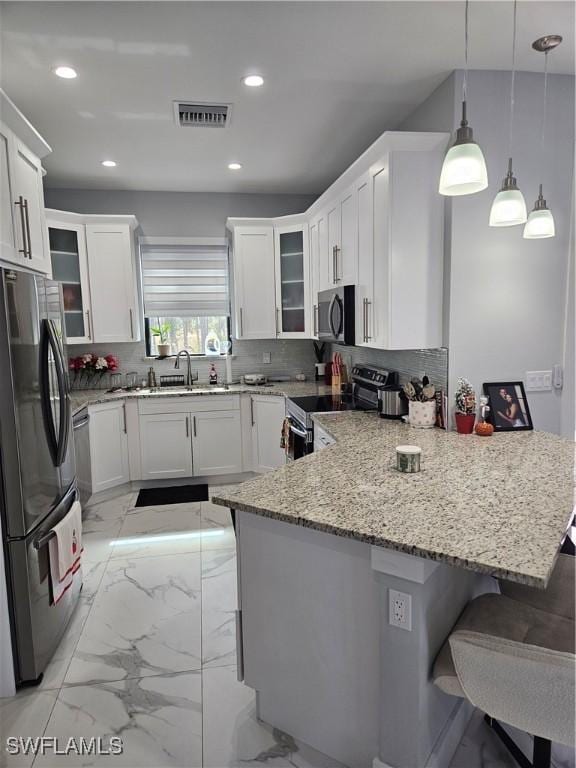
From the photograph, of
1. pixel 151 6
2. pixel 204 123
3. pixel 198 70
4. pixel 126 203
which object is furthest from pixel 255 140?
pixel 126 203

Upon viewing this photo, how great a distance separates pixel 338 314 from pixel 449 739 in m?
2.47

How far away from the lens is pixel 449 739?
1576 millimetres

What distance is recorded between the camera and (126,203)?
15.5ft

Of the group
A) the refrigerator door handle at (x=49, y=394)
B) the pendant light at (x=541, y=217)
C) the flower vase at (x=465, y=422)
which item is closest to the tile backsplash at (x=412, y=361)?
the flower vase at (x=465, y=422)

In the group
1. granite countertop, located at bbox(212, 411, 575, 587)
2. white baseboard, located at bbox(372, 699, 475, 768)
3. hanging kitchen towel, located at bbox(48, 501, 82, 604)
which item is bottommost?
white baseboard, located at bbox(372, 699, 475, 768)

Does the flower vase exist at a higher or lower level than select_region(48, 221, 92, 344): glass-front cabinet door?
lower

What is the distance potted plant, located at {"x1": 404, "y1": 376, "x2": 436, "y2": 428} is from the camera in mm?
2748

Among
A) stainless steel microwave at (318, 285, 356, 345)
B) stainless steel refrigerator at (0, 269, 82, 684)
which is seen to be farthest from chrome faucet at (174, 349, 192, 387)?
stainless steel refrigerator at (0, 269, 82, 684)

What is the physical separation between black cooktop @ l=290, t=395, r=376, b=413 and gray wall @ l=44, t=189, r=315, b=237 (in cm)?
219

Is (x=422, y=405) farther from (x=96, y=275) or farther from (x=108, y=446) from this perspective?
(x=96, y=275)

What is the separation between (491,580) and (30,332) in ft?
7.41

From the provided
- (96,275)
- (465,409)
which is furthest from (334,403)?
(96,275)

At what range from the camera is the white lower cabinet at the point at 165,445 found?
434 centimetres

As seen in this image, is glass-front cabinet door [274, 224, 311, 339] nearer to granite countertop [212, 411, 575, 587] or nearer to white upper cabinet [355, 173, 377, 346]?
white upper cabinet [355, 173, 377, 346]
